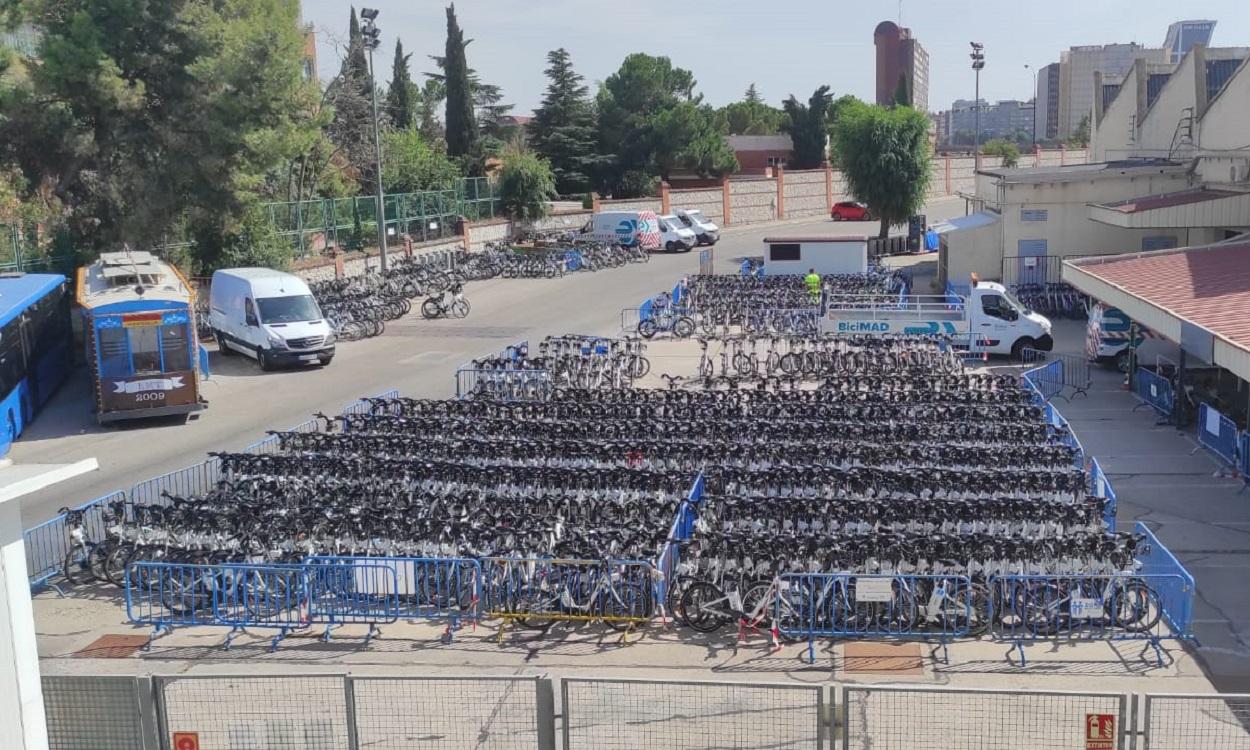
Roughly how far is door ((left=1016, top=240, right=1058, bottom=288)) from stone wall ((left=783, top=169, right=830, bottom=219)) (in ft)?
103

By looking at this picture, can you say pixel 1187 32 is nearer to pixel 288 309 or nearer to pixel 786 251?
pixel 786 251

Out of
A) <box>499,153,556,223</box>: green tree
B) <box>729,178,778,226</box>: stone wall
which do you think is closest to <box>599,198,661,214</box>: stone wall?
<box>499,153,556,223</box>: green tree

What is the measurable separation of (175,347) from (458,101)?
42.6m

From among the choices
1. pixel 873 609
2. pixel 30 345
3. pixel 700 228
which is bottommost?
pixel 873 609

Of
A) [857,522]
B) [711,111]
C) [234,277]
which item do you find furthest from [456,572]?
[711,111]

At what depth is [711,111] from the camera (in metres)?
72.1

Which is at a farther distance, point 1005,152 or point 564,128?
point 1005,152

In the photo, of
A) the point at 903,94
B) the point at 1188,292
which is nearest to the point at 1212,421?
the point at 1188,292

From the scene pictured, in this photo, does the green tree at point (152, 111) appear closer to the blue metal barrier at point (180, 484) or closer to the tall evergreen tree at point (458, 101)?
the blue metal barrier at point (180, 484)

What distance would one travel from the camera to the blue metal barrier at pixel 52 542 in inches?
544

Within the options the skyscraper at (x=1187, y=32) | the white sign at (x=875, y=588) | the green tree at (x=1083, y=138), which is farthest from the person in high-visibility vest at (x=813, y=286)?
the skyscraper at (x=1187, y=32)

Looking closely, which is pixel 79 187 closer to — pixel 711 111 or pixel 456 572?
pixel 456 572

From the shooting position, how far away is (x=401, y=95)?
71.8 metres

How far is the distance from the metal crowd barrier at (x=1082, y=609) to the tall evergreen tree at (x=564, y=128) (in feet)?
178
